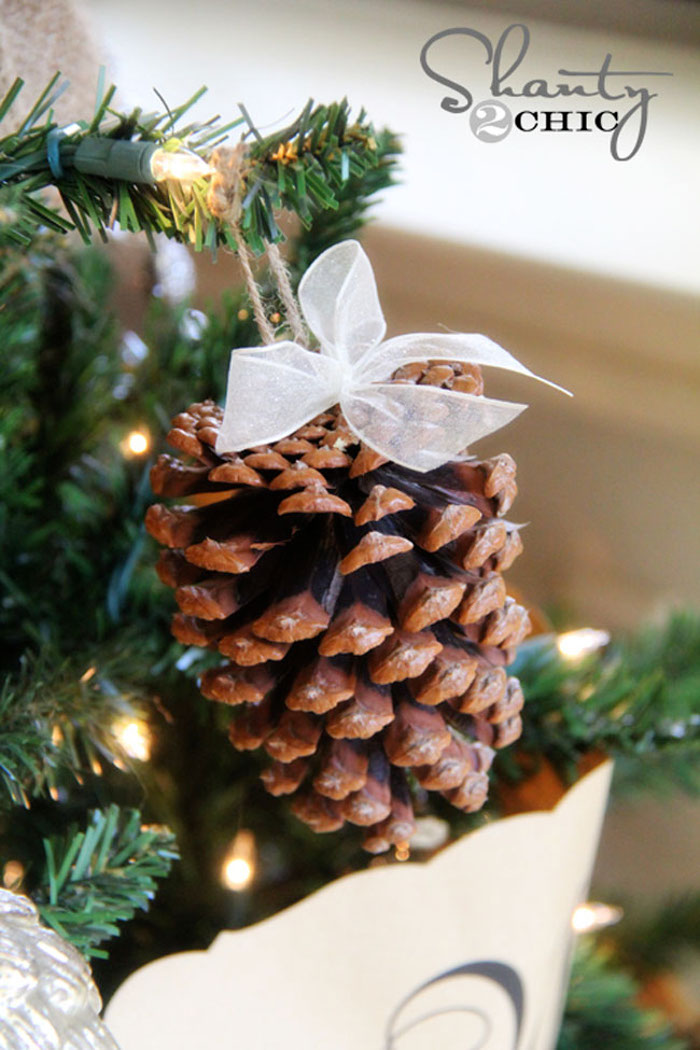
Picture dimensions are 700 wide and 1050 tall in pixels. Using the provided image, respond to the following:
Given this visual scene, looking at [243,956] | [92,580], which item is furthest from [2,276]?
[243,956]

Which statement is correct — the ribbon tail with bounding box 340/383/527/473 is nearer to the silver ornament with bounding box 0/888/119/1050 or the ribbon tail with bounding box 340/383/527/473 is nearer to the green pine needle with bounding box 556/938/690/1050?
the silver ornament with bounding box 0/888/119/1050

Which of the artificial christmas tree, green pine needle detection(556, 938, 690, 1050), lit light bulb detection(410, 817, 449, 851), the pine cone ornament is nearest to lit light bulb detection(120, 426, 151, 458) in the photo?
the artificial christmas tree

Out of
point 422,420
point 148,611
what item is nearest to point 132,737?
point 148,611

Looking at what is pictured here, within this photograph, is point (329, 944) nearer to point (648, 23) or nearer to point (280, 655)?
point (280, 655)

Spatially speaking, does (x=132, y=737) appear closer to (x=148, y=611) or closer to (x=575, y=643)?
(x=148, y=611)

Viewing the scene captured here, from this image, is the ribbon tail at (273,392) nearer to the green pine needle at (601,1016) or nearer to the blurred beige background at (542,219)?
the blurred beige background at (542,219)
